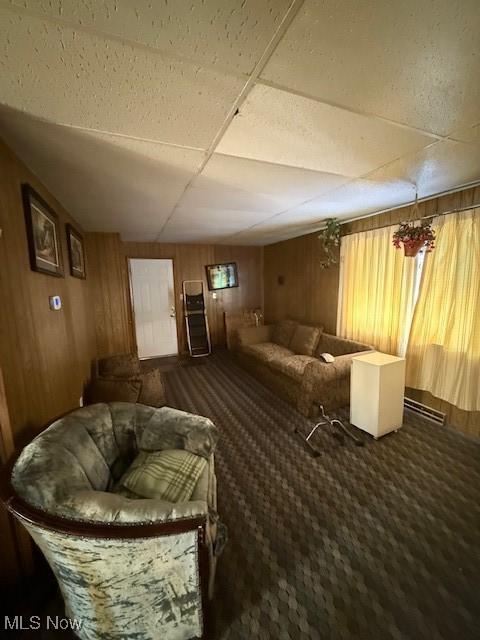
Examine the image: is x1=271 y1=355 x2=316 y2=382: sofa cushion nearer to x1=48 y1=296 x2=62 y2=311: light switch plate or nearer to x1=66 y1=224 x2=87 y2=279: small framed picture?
x1=48 y1=296 x2=62 y2=311: light switch plate

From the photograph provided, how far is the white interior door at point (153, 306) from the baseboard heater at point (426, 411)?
4.16m

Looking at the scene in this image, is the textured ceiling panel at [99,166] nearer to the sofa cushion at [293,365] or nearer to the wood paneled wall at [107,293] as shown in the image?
the wood paneled wall at [107,293]

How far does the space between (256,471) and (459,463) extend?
168cm

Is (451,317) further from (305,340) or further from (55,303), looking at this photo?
(55,303)

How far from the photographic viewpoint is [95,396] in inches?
89.3

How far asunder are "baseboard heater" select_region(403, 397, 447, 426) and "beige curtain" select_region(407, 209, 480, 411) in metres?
0.23

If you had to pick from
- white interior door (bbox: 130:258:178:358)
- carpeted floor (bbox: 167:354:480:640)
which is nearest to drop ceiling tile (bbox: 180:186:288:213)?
carpeted floor (bbox: 167:354:480:640)

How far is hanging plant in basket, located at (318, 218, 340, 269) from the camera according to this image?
Answer: 130 inches

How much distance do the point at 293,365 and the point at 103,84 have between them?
117 inches

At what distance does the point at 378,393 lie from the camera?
2.27m

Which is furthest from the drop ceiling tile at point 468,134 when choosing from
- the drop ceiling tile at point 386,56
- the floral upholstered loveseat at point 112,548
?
the floral upholstered loveseat at point 112,548

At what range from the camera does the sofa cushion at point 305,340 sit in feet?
12.2

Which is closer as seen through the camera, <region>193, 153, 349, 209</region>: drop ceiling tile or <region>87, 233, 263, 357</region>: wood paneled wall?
<region>193, 153, 349, 209</region>: drop ceiling tile

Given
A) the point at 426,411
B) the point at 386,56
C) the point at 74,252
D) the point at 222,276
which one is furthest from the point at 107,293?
the point at 426,411
